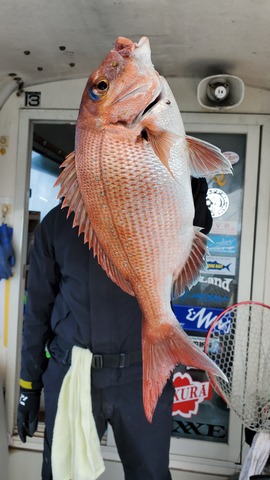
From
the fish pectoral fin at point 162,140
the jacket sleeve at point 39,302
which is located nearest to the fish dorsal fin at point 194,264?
the fish pectoral fin at point 162,140

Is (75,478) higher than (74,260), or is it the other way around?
(74,260)

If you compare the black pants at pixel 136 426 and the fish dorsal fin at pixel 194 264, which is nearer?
the fish dorsal fin at pixel 194 264

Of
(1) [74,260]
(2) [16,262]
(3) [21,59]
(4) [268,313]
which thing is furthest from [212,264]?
(3) [21,59]

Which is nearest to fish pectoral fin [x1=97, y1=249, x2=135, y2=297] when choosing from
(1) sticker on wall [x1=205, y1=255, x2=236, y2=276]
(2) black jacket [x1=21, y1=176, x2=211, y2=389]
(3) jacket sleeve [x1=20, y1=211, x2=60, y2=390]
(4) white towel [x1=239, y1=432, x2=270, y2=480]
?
(2) black jacket [x1=21, y1=176, x2=211, y2=389]

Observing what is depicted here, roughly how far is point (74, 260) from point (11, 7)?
1213 millimetres

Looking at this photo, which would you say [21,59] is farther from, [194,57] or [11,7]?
[194,57]

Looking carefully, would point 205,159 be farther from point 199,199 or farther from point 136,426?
point 136,426

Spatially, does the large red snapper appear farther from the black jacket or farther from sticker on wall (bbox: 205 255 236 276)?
sticker on wall (bbox: 205 255 236 276)

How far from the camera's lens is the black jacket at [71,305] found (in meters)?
1.79

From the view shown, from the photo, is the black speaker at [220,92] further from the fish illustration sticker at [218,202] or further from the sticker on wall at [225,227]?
the sticker on wall at [225,227]

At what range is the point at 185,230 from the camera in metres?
1.08

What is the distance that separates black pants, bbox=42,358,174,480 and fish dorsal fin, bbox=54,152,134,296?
0.87 metres

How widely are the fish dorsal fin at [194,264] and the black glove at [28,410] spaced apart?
1307mm

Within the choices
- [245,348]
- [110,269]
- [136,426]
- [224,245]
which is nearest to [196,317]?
[245,348]
